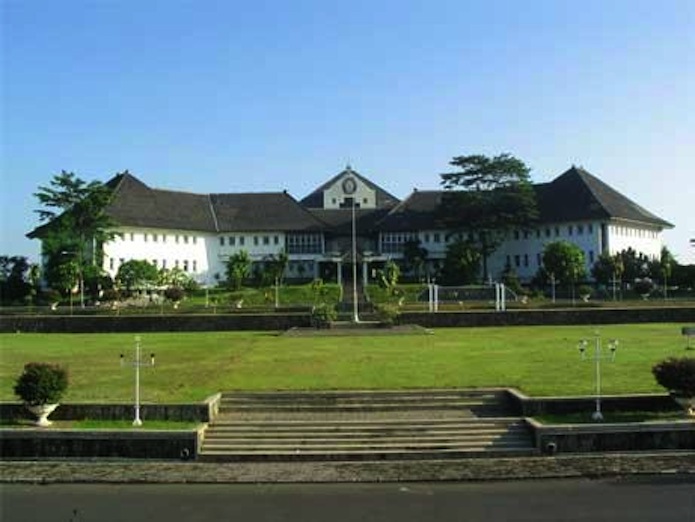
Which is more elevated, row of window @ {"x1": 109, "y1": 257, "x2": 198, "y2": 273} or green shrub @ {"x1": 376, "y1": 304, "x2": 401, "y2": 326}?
row of window @ {"x1": 109, "y1": 257, "x2": 198, "y2": 273}

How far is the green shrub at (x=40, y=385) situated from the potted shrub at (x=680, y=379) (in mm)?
10925

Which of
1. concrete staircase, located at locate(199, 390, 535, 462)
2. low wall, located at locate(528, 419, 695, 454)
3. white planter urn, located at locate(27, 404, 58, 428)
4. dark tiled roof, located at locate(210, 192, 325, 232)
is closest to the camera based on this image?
low wall, located at locate(528, 419, 695, 454)

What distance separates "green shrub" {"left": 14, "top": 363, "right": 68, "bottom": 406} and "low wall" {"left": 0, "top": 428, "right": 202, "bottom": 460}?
74cm

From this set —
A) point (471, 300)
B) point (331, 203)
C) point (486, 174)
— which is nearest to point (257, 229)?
point (331, 203)

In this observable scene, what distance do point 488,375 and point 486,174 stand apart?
5129 cm

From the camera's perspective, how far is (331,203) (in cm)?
8656

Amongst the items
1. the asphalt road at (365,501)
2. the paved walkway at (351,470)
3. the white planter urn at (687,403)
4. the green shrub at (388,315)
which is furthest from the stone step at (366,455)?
the green shrub at (388,315)

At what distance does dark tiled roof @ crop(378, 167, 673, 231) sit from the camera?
65938 mm

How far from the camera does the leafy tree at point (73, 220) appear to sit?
56906mm

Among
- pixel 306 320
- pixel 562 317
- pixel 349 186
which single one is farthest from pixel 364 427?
pixel 349 186

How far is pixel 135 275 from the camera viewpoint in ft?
197

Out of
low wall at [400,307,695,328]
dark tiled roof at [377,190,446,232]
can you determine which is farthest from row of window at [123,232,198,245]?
low wall at [400,307,695,328]

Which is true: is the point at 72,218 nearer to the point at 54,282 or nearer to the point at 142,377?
the point at 54,282

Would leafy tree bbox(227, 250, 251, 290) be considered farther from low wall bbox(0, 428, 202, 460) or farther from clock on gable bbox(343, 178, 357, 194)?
low wall bbox(0, 428, 202, 460)
